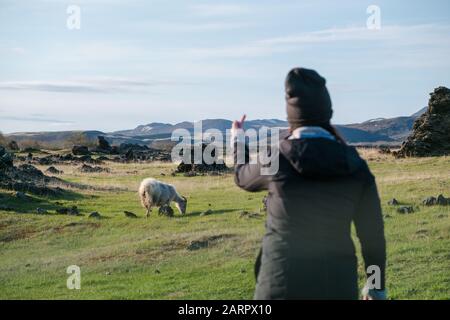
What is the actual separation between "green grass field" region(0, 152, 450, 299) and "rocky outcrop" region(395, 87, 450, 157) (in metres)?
21.1

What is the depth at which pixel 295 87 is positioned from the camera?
459 cm

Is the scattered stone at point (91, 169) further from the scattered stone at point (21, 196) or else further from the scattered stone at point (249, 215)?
the scattered stone at point (249, 215)

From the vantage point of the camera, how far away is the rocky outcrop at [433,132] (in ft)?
157

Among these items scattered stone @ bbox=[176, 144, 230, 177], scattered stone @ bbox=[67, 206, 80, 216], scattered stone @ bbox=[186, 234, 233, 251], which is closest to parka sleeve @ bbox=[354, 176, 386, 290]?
scattered stone @ bbox=[186, 234, 233, 251]

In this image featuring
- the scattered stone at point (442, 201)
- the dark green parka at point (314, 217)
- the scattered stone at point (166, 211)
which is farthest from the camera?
the scattered stone at point (166, 211)

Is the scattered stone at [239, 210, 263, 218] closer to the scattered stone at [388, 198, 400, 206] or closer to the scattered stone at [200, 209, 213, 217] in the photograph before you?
the scattered stone at [200, 209, 213, 217]

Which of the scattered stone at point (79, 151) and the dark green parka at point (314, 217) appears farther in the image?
the scattered stone at point (79, 151)

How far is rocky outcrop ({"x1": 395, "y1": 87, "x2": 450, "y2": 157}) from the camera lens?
4794 centimetres

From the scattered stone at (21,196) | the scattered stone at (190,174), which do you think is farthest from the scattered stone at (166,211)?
the scattered stone at (190,174)

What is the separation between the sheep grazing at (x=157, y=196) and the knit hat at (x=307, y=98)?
1977 cm

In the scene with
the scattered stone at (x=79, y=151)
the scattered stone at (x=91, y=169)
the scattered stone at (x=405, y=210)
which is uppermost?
the scattered stone at (x=79, y=151)

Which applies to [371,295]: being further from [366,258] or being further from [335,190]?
[335,190]

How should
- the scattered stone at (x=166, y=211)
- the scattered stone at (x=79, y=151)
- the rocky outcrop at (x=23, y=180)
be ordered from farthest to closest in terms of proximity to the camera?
1. the scattered stone at (x=79, y=151)
2. the rocky outcrop at (x=23, y=180)
3. the scattered stone at (x=166, y=211)
